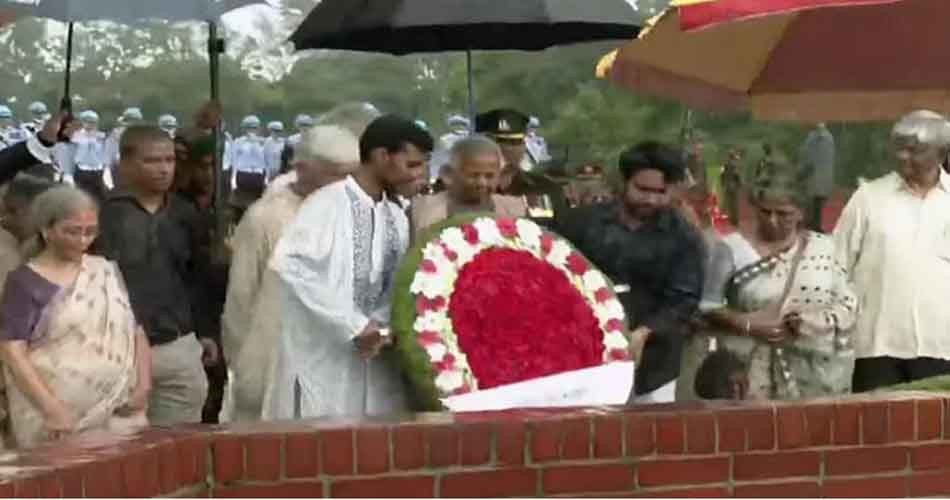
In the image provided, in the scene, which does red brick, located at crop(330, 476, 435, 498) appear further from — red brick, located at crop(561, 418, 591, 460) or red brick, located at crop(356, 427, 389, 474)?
red brick, located at crop(561, 418, 591, 460)

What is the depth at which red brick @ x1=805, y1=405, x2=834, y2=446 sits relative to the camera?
551 cm

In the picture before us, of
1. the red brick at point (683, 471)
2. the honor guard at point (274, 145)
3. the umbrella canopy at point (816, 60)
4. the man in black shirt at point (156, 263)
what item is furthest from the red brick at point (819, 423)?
the honor guard at point (274, 145)

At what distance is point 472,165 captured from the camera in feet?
22.2

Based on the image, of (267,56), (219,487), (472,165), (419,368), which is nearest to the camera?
(219,487)

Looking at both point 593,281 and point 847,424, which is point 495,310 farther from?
point 847,424

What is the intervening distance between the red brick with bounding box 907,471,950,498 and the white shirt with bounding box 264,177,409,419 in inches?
61.7

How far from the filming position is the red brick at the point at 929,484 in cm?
564

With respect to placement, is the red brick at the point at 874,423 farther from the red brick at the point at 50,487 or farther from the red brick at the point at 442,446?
the red brick at the point at 50,487

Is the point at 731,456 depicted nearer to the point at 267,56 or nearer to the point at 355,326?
the point at 355,326

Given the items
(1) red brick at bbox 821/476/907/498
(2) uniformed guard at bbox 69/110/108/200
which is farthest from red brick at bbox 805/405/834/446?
(2) uniformed guard at bbox 69/110/108/200

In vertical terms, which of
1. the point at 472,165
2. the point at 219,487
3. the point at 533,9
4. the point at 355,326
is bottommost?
the point at 219,487

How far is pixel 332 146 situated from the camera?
6.97 meters

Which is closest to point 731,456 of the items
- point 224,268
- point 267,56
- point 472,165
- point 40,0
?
point 472,165

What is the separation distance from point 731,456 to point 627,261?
1946 millimetres
